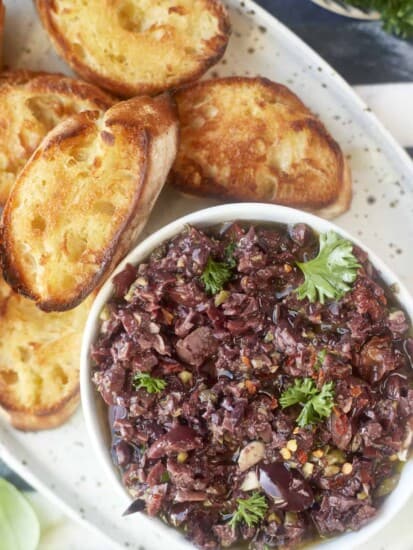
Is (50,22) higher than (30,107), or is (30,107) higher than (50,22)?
(50,22)

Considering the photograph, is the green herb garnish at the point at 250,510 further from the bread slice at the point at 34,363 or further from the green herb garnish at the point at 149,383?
the bread slice at the point at 34,363

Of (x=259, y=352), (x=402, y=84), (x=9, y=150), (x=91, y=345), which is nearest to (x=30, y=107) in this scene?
(x=9, y=150)

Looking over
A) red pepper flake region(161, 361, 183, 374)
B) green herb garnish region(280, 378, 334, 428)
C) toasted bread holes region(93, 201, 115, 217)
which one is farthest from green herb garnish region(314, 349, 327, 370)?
toasted bread holes region(93, 201, 115, 217)

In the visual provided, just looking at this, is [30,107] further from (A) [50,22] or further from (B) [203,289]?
(B) [203,289]

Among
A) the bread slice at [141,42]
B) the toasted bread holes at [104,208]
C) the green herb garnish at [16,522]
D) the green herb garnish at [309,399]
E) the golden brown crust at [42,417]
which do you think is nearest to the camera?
the green herb garnish at [309,399]

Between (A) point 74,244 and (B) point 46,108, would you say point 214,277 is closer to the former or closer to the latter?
(A) point 74,244

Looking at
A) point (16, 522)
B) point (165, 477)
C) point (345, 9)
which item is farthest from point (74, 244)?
point (345, 9)

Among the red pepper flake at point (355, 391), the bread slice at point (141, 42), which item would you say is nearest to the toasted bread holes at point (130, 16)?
the bread slice at point (141, 42)
